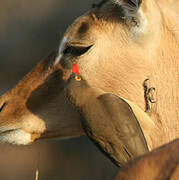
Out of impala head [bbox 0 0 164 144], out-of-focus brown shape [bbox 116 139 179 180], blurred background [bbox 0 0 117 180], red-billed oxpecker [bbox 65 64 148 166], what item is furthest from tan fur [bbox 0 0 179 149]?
blurred background [bbox 0 0 117 180]

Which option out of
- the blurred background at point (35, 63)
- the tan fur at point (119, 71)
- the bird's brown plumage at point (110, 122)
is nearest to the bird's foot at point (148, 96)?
the tan fur at point (119, 71)

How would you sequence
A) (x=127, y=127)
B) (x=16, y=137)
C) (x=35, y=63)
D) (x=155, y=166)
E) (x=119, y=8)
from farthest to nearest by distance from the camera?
(x=35, y=63) < (x=16, y=137) < (x=119, y=8) < (x=127, y=127) < (x=155, y=166)

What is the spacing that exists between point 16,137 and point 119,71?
0.79m

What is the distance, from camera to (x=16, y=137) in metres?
3.12

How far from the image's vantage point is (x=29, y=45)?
7242mm

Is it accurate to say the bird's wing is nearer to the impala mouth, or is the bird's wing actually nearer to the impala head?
the impala head

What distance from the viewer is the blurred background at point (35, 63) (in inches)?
251

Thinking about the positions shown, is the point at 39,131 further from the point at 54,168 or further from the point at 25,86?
the point at 54,168

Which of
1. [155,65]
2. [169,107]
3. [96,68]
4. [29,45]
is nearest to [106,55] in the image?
[96,68]

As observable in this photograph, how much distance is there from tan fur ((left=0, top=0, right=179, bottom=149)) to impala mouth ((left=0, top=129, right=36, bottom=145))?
0.04 meters

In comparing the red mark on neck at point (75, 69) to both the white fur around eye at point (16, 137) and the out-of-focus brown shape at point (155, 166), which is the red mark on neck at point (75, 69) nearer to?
the white fur around eye at point (16, 137)

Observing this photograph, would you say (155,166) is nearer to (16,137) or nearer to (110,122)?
(110,122)

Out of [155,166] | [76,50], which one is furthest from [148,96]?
[155,166]

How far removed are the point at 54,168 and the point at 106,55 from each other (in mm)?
3772
